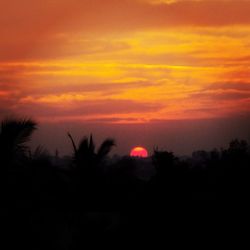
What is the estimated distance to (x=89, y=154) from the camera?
1021 inches

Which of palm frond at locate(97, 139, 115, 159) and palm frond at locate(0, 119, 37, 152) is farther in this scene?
→ palm frond at locate(97, 139, 115, 159)

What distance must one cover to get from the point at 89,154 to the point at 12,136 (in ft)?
44.8

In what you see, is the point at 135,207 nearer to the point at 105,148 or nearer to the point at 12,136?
the point at 12,136

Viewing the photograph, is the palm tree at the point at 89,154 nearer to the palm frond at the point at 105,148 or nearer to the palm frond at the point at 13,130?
the palm frond at the point at 105,148

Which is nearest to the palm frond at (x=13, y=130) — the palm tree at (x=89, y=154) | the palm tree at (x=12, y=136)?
the palm tree at (x=12, y=136)

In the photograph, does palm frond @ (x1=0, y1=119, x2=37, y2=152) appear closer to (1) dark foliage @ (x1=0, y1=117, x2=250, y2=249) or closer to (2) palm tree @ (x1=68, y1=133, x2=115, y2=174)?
(1) dark foliage @ (x1=0, y1=117, x2=250, y2=249)

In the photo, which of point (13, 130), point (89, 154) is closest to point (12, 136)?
point (13, 130)

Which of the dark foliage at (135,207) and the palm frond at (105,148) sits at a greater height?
the palm frond at (105,148)

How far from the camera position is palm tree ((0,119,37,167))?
12328mm

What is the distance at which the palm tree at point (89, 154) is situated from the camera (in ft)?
84.3

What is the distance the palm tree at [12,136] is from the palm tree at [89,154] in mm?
12988

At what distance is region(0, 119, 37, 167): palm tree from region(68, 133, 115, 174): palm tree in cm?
1299

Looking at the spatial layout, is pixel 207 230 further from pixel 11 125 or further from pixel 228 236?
pixel 11 125

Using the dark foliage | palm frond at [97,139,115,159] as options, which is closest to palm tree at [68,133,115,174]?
palm frond at [97,139,115,159]
